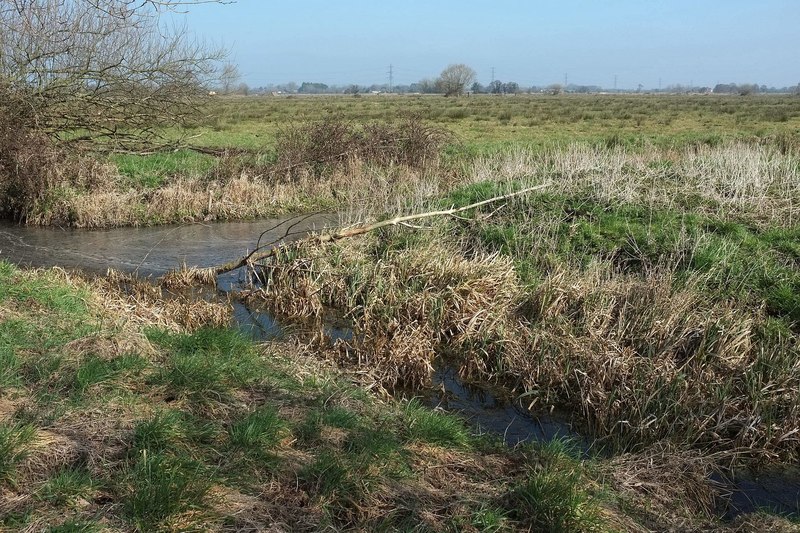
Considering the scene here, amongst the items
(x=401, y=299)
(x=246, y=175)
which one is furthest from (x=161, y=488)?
(x=246, y=175)

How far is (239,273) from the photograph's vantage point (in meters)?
11.1

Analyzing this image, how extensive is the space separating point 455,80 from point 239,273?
99256mm

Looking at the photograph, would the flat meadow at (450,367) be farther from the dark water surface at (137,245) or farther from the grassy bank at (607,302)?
the dark water surface at (137,245)

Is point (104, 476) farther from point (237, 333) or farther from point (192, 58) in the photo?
point (192, 58)

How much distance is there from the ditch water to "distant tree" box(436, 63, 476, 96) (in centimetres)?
8972

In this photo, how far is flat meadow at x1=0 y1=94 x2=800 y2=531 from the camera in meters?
3.80

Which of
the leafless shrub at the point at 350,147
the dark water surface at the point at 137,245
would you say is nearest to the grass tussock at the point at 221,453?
the dark water surface at the point at 137,245

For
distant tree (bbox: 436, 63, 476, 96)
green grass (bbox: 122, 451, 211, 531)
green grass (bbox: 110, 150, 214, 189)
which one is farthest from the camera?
distant tree (bbox: 436, 63, 476, 96)

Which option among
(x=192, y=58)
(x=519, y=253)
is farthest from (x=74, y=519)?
(x=192, y=58)

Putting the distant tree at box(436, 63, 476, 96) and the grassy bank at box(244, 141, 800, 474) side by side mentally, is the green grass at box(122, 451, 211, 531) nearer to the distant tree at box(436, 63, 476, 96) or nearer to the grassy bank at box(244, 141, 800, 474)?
the grassy bank at box(244, 141, 800, 474)

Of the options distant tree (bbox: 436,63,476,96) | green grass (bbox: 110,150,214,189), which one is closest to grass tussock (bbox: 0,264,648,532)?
green grass (bbox: 110,150,214,189)

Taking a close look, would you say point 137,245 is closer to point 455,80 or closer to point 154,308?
point 154,308

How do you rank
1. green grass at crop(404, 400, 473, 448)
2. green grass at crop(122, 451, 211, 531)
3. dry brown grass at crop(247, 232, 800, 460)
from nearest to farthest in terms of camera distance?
1. green grass at crop(122, 451, 211, 531)
2. green grass at crop(404, 400, 473, 448)
3. dry brown grass at crop(247, 232, 800, 460)

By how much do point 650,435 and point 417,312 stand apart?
129 inches
